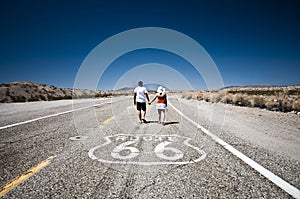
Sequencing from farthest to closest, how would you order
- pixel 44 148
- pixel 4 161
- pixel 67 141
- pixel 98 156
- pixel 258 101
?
pixel 258 101 → pixel 67 141 → pixel 44 148 → pixel 98 156 → pixel 4 161

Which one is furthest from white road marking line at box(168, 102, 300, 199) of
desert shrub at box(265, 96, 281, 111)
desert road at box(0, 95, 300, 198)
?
desert shrub at box(265, 96, 281, 111)

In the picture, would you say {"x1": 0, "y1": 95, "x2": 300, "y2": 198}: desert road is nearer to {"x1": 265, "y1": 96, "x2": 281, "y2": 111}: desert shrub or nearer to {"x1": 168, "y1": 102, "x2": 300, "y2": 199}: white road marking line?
{"x1": 168, "y1": 102, "x2": 300, "y2": 199}: white road marking line

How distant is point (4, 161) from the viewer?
4.20 meters

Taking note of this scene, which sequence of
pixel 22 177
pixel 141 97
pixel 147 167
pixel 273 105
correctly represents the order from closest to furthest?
pixel 22 177 → pixel 147 167 → pixel 141 97 → pixel 273 105

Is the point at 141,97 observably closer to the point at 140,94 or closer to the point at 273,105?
the point at 140,94

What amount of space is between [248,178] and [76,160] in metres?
2.97

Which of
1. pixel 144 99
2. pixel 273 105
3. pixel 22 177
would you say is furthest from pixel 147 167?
pixel 273 105

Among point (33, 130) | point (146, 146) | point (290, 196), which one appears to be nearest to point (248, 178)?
point (290, 196)

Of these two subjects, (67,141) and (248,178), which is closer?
(248,178)

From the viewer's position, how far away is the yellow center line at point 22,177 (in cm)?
299

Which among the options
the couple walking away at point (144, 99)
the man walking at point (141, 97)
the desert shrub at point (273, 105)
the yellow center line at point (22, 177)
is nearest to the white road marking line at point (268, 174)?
the yellow center line at point (22, 177)

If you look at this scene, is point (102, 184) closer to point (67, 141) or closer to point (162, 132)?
point (67, 141)

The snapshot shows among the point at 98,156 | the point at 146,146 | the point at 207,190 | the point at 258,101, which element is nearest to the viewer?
the point at 207,190

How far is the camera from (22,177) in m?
3.40
